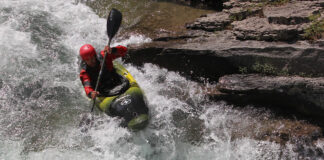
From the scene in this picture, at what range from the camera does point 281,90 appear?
4.57 meters

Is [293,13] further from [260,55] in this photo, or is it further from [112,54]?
[112,54]

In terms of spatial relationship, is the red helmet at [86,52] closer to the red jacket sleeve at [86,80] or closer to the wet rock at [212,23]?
the red jacket sleeve at [86,80]

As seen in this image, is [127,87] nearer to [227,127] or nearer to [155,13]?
[227,127]

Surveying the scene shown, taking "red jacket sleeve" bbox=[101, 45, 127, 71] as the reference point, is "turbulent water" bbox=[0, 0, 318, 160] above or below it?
below

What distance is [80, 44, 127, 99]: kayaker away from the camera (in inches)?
176

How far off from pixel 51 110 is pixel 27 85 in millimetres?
964

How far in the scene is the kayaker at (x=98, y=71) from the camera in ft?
14.7

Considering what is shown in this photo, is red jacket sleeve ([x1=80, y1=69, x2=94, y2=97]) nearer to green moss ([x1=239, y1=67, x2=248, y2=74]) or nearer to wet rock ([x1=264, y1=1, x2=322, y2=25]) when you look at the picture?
green moss ([x1=239, y1=67, x2=248, y2=74])

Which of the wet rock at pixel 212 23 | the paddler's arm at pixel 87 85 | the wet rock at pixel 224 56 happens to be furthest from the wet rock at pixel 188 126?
the wet rock at pixel 212 23

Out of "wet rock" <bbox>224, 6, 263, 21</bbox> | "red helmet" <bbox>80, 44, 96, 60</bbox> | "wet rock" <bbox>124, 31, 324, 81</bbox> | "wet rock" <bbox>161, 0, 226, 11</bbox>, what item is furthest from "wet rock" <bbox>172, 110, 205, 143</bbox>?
"wet rock" <bbox>161, 0, 226, 11</bbox>

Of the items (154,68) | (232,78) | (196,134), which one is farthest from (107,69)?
(232,78)

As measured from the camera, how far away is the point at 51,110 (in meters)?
5.48

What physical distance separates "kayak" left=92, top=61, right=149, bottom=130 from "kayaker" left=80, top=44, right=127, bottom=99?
21 centimetres

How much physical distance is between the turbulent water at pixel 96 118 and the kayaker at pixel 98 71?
0.56 m
